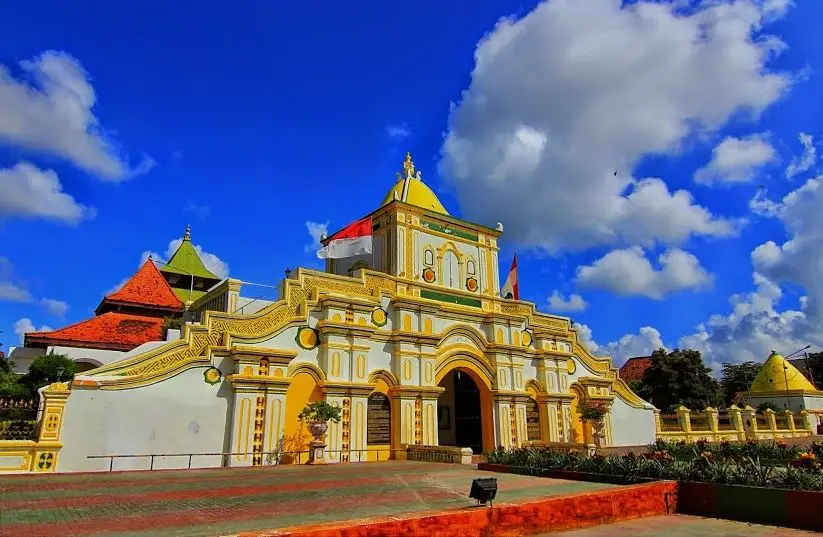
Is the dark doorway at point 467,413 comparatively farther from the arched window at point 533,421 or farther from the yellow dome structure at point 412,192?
the yellow dome structure at point 412,192

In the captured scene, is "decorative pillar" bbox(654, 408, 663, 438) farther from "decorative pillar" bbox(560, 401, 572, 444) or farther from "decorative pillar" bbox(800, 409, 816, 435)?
"decorative pillar" bbox(800, 409, 816, 435)

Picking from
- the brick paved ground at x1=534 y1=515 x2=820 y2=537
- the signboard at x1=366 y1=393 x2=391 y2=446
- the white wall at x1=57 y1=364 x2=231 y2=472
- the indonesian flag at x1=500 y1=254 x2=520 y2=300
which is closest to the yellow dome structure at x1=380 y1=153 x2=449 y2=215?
the indonesian flag at x1=500 y1=254 x2=520 y2=300

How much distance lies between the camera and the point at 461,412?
23.4 metres

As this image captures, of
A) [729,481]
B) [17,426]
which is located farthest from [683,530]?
[17,426]

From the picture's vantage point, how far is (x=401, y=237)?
69.3ft

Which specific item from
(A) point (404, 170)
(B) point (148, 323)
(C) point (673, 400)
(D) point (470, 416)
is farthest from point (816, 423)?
(B) point (148, 323)

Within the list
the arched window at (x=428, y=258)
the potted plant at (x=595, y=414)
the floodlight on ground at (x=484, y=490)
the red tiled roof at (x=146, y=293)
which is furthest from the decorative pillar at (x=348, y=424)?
the red tiled roof at (x=146, y=293)

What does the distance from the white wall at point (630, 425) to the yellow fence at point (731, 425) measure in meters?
0.77

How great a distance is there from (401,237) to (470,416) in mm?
7807

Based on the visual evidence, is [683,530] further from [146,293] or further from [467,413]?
[146,293]

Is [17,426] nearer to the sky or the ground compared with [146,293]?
nearer to the ground

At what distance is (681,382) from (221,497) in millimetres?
38879

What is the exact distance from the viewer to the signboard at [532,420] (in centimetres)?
2280

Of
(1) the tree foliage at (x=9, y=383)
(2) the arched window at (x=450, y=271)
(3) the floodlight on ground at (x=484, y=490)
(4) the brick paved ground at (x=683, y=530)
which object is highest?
(2) the arched window at (x=450, y=271)
